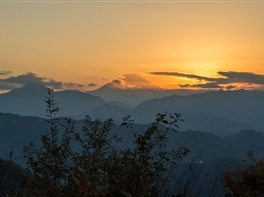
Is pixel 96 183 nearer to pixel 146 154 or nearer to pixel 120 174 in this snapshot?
pixel 120 174

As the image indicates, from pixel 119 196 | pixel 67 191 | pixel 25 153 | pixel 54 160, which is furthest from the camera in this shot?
pixel 25 153

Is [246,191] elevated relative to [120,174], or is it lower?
→ lower

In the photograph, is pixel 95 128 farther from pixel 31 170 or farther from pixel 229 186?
pixel 229 186

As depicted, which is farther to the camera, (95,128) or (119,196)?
(95,128)

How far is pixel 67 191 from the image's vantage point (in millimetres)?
6289

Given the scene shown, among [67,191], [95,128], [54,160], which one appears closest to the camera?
[67,191]

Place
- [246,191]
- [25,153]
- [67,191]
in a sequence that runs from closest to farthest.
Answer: [67,191], [25,153], [246,191]

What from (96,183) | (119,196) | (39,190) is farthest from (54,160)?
(119,196)

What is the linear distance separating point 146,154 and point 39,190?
223 centimetres

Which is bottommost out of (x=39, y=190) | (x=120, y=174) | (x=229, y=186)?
(x=229, y=186)

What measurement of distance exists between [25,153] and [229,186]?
855 cm

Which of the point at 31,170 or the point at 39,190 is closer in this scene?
the point at 39,190

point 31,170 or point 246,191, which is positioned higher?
point 31,170

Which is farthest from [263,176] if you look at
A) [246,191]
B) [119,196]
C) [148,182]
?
[119,196]
